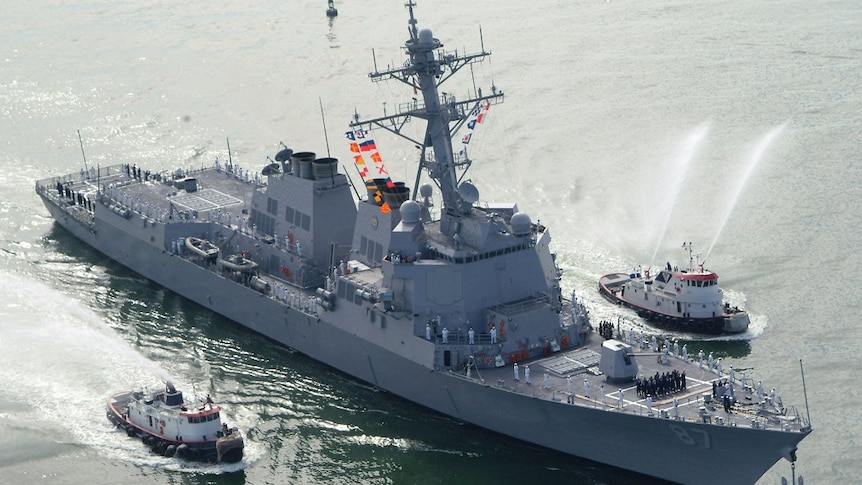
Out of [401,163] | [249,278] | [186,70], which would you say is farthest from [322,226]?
[186,70]

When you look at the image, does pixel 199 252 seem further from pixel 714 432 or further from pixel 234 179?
pixel 714 432

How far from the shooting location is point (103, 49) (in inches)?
3118

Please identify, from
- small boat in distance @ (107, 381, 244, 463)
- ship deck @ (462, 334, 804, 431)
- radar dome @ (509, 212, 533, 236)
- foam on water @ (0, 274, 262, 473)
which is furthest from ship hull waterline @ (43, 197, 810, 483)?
small boat in distance @ (107, 381, 244, 463)

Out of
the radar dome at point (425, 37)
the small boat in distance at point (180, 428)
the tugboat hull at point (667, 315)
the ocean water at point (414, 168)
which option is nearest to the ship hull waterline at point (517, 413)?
the ocean water at point (414, 168)

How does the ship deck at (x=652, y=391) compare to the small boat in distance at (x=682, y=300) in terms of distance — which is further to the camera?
the small boat in distance at (x=682, y=300)

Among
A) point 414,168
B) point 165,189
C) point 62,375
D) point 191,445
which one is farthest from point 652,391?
point 165,189

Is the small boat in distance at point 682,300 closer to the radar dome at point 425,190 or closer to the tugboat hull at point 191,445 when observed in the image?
the radar dome at point 425,190

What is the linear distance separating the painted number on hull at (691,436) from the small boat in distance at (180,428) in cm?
1285

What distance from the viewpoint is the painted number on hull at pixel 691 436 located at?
1454 inches

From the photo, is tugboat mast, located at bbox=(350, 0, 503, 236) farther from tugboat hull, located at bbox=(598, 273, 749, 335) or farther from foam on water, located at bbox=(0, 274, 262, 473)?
foam on water, located at bbox=(0, 274, 262, 473)

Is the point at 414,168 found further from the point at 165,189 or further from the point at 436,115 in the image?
the point at 436,115

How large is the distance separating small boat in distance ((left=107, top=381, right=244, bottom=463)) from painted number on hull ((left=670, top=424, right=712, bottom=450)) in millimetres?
12845

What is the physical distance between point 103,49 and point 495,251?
4353 cm

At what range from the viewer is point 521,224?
4356 cm
